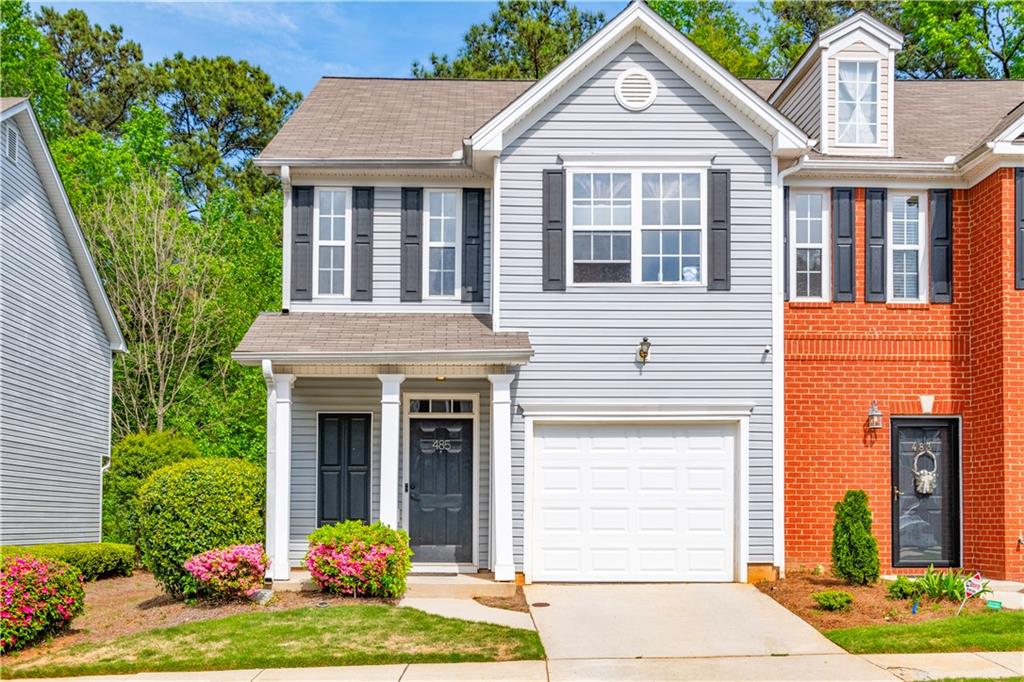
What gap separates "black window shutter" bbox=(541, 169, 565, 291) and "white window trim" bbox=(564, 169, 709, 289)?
2.6 inches

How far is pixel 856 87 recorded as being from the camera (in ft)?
50.3

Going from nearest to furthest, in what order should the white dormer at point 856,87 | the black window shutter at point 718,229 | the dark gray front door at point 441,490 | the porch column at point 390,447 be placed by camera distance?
the porch column at point 390,447 → the black window shutter at point 718,229 → the dark gray front door at point 441,490 → the white dormer at point 856,87

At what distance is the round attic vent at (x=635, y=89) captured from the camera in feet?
45.8

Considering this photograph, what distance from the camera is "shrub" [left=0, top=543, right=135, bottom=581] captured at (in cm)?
1581

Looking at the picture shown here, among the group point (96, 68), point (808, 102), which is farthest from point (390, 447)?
point (96, 68)

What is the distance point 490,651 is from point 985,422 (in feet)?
26.2

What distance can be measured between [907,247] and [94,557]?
1310cm

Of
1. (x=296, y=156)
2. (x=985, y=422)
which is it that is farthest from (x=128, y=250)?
(x=985, y=422)

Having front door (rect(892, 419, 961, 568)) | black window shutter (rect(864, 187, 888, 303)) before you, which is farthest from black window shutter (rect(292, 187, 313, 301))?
front door (rect(892, 419, 961, 568))

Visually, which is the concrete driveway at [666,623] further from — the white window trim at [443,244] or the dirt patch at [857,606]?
the white window trim at [443,244]

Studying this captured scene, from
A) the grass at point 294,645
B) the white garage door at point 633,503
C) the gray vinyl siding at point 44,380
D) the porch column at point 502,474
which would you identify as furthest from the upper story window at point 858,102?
the gray vinyl siding at point 44,380

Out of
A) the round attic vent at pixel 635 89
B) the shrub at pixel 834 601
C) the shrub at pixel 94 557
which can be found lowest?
the shrub at pixel 94 557

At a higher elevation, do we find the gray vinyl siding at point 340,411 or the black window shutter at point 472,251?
the black window shutter at point 472,251

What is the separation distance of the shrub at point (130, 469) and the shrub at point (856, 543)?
12420 mm
